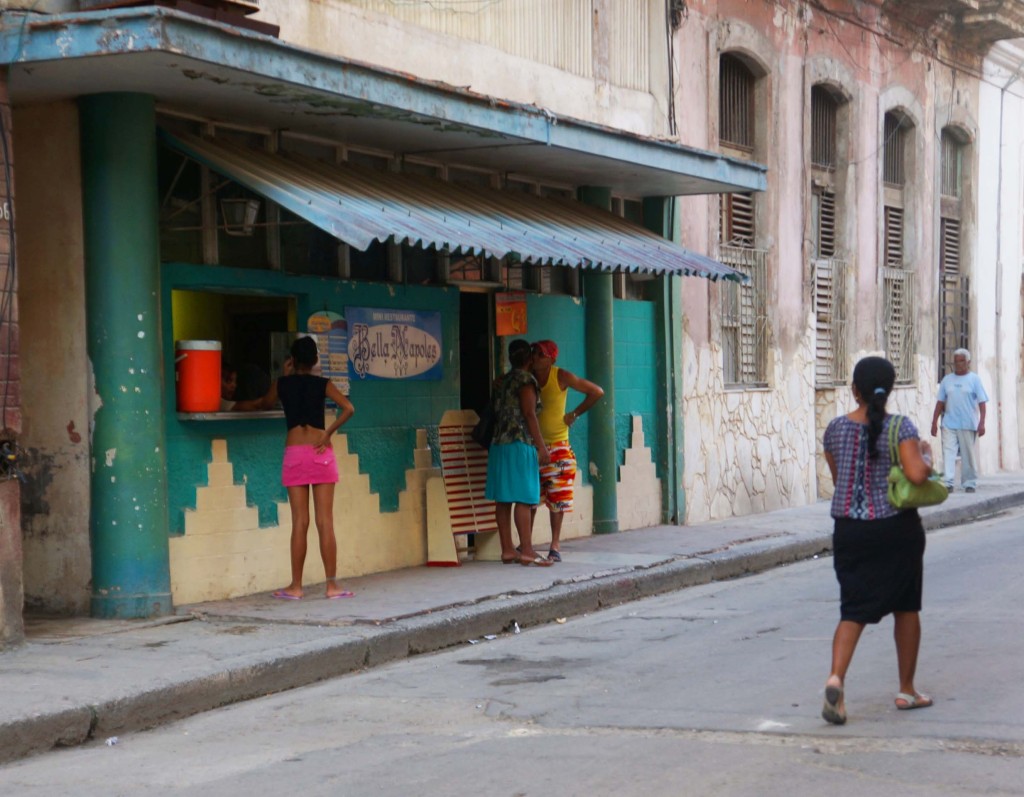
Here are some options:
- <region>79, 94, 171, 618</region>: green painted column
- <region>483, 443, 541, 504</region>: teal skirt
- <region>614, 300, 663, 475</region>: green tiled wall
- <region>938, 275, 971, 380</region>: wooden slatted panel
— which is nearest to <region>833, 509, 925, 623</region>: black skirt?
<region>79, 94, 171, 618</region>: green painted column

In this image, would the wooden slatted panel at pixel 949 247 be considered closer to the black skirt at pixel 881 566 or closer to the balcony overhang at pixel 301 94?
the balcony overhang at pixel 301 94

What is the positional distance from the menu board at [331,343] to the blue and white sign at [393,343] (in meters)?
0.08

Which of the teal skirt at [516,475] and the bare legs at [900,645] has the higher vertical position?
the teal skirt at [516,475]

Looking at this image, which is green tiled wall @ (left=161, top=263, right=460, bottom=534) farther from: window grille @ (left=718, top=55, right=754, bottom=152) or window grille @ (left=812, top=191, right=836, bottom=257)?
window grille @ (left=812, top=191, right=836, bottom=257)

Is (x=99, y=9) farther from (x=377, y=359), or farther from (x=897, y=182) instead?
(x=897, y=182)

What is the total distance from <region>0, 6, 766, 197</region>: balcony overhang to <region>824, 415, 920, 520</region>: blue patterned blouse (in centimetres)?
398

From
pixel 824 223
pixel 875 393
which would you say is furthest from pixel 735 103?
A: pixel 875 393

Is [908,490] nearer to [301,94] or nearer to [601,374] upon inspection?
[301,94]

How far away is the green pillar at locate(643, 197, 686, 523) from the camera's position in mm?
15234

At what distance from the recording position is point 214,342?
10.0 meters

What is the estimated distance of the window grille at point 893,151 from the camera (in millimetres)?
20609

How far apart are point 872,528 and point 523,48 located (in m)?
7.70

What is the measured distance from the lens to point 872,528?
22.2ft

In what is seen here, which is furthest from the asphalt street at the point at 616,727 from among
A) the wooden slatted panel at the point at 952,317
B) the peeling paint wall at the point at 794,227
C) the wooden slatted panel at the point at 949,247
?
the wooden slatted panel at the point at 949,247
